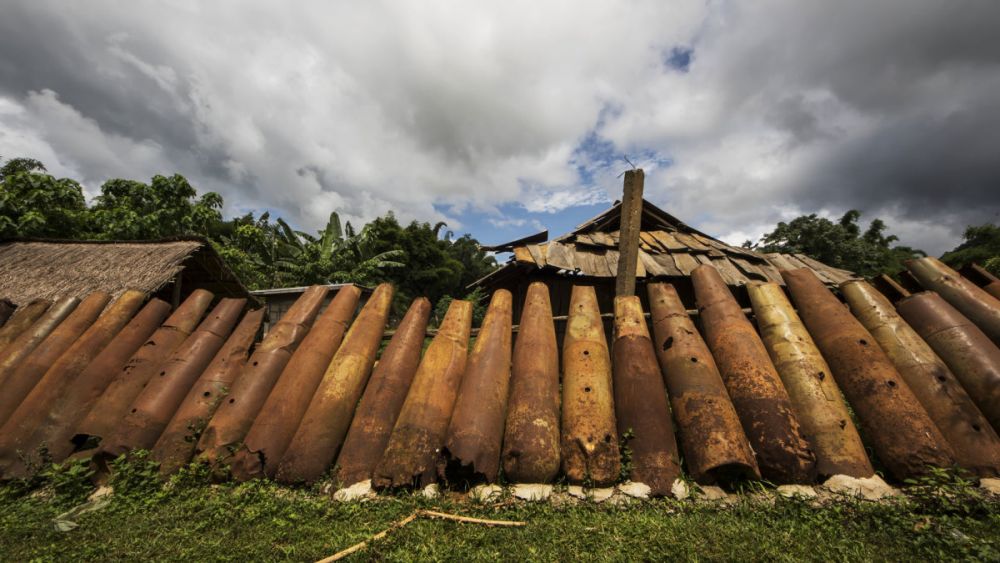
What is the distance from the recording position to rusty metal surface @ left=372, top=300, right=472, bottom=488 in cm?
261

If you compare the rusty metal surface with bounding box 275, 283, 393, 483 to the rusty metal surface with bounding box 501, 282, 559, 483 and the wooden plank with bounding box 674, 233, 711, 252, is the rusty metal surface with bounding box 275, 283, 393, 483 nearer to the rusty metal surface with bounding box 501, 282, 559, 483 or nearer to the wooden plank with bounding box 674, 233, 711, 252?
the rusty metal surface with bounding box 501, 282, 559, 483

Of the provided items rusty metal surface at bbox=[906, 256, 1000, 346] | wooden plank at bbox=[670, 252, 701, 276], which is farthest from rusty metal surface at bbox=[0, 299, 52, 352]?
wooden plank at bbox=[670, 252, 701, 276]

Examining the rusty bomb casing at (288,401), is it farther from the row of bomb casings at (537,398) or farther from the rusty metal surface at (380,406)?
the rusty metal surface at (380,406)

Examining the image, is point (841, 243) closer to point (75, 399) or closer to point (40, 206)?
point (75, 399)

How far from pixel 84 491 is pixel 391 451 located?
2.44 m

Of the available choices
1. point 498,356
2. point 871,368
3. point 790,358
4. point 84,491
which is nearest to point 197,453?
point 84,491

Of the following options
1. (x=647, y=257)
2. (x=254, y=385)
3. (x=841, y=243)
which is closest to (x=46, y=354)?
(x=254, y=385)

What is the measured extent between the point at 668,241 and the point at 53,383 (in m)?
10.7

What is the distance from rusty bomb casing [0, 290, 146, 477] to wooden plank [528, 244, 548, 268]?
652cm

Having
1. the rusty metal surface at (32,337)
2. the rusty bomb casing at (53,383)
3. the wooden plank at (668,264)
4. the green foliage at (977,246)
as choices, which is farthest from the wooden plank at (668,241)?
the green foliage at (977,246)

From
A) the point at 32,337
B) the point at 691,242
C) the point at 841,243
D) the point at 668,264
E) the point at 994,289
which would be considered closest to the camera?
the point at 994,289

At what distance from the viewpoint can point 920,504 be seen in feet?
7.13

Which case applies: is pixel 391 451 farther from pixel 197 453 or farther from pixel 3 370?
pixel 3 370

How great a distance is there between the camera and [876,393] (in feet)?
8.85
